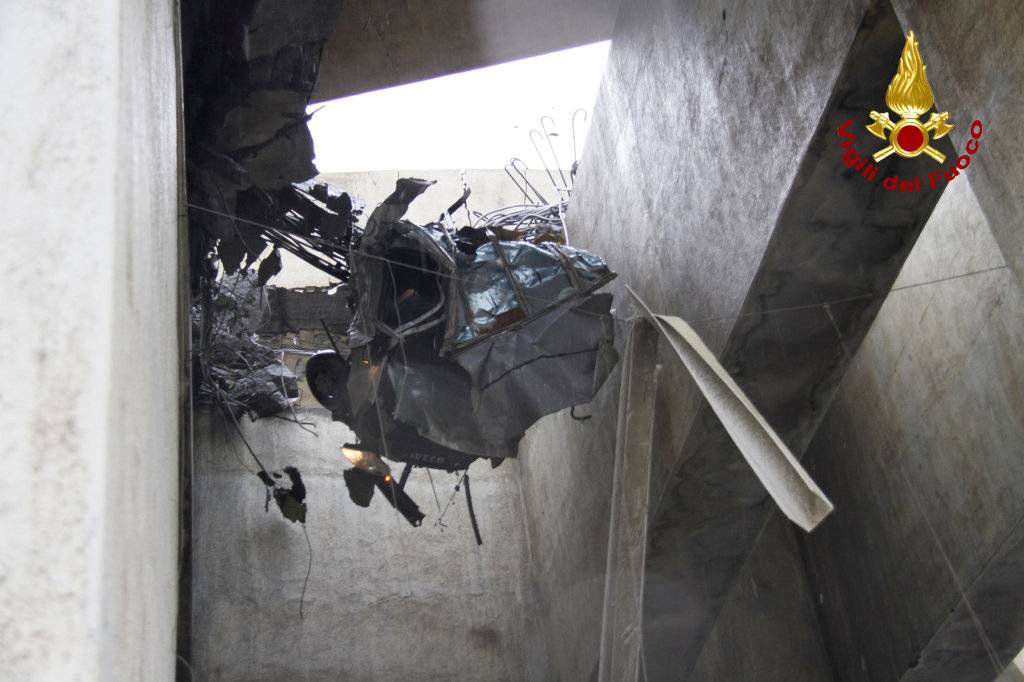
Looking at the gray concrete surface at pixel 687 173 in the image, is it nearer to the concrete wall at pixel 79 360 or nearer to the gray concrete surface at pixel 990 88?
the gray concrete surface at pixel 990 88

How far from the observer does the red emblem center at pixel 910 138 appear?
4.51 metres

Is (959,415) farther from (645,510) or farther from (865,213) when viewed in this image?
(645,510)

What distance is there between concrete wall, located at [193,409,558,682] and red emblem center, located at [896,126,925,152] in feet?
20.5

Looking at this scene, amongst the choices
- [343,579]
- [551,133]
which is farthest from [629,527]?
[551,133]

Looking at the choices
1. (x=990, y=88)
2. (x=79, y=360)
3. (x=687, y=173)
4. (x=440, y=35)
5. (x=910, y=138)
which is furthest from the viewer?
(x=440, y=35)

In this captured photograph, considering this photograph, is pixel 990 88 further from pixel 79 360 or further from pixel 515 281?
pixel 515 281

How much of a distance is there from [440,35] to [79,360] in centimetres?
685

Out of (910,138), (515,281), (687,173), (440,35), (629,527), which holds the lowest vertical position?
(629,527)

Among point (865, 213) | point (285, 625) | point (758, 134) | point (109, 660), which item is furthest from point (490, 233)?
point (109, 660)

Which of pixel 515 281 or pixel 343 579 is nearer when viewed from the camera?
pixel 515 281

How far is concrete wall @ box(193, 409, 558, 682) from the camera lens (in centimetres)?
948

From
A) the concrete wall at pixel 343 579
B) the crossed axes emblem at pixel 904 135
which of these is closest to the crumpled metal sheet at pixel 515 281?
the crossed axes emblem at pixel 904 135

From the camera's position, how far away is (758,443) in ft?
11.5

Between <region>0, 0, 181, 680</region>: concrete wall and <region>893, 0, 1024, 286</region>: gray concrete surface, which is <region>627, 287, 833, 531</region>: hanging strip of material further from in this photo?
<region>0, 0, 181, 680</region>: concrete wall
